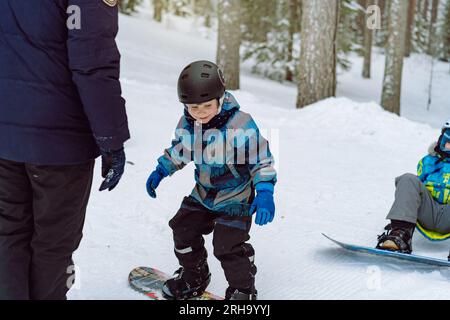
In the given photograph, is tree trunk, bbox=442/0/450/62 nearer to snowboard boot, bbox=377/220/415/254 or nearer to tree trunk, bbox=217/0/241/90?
tree trunk, bbox=217/0/241/90

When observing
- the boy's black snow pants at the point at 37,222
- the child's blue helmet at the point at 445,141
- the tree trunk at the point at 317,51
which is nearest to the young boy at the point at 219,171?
the boy's black snow pants at the point at 37,222

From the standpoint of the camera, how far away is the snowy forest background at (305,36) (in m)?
9.27

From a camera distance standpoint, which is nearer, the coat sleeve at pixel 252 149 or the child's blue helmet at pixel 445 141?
the coat sleeve at pixel 252 149

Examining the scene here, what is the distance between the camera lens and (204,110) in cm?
280

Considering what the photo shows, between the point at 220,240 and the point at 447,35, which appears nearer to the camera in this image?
the point at 220,240

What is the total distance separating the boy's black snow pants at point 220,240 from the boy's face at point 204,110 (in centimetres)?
53

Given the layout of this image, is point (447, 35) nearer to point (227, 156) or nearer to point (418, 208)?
point (418, 208)

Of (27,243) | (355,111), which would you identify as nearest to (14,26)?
(27,243)

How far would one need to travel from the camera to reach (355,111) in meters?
8.47

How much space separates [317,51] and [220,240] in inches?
280

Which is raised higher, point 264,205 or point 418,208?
point 264,205

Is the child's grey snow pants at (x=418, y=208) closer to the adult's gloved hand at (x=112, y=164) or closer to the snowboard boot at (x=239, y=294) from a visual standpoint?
the snowboard boot at (x=239, y=294)

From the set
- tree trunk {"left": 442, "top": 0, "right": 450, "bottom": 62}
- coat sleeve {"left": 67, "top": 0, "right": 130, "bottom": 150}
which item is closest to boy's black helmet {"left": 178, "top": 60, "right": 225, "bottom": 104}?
coat sleeve {"left": 67, "top": 0, "right": 130, "bottom": 150}

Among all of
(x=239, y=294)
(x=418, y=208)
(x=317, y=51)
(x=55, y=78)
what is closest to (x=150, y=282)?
(x=239, y=294)
